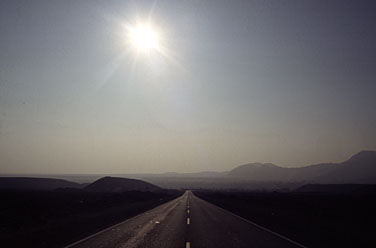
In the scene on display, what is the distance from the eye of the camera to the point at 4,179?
15962 centimetres

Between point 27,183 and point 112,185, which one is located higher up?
point 27,183

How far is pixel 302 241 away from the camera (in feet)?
43.8

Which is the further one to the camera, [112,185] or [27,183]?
[27,183]

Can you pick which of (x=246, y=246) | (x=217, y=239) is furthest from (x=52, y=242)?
(x=246, y=246)

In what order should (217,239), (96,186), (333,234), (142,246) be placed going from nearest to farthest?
1. (142,246)
2. (217,239)
3. (333,234)
4. (96,186)

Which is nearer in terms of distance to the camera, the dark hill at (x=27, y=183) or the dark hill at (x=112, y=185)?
the dark hill at (x=112, y=185)

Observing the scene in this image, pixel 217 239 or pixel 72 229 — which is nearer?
pixel 217 239

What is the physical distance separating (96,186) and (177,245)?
144326 millimetres

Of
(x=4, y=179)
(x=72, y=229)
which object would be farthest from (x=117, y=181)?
(x=72, y=229)

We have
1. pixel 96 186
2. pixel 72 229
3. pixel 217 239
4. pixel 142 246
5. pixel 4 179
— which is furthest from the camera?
pixel 4 179

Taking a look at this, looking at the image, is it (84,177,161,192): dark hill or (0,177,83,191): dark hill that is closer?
(84,177,161,192): dark hill

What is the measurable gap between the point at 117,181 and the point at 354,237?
515 ft

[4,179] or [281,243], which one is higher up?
[4,179]

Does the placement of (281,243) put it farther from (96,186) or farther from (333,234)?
(96,186)
